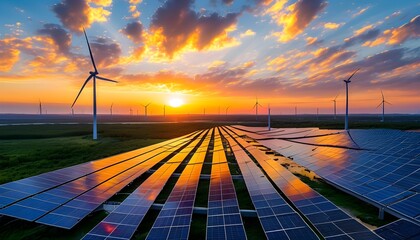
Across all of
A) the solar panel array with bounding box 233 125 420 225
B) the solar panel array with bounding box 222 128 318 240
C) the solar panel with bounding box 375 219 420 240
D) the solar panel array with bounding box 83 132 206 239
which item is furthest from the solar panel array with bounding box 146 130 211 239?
the solar panel array with bounding box 233 125 420 225

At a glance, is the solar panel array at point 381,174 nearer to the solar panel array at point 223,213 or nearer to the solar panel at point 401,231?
the solar panel at point 401,231

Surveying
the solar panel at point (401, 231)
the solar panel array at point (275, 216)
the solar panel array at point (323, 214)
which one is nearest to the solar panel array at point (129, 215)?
the solar panel array at point (275, 216)

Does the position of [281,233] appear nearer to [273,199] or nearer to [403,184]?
[273,199]

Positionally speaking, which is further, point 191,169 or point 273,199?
point 191,169

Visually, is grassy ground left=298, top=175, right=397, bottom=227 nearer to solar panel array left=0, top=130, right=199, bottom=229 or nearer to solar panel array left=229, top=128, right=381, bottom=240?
solar panel array left=229, top=128, right=381, bottom=240

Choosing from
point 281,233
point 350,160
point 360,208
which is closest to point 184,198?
point 281,233

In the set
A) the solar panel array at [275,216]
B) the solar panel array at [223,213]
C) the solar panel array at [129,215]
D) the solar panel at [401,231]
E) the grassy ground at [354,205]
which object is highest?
the solar panel at [401,231]
